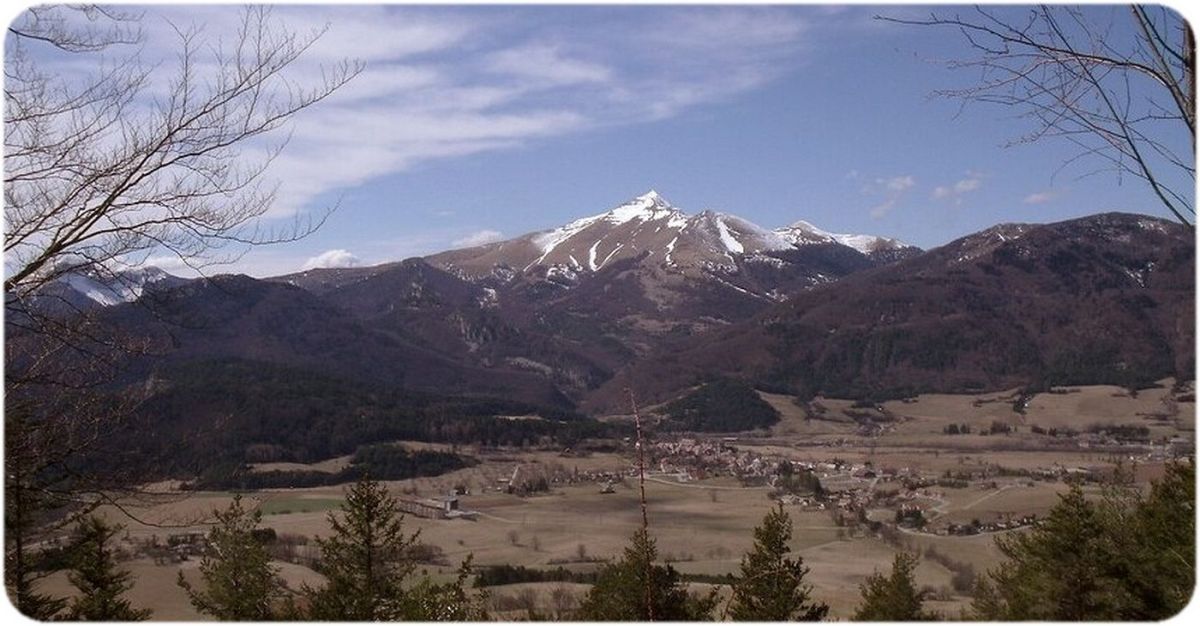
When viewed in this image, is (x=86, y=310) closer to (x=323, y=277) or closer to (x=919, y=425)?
(x=919, y=425)

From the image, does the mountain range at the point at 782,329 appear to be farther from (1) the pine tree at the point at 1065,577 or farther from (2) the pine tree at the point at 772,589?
(2) the pine tree at the point at 772,589

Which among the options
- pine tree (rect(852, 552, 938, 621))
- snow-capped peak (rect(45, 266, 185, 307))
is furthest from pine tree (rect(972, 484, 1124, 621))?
snow-capped peak (rect(45, 266, 185, 307))

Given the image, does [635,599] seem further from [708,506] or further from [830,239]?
[830,239]

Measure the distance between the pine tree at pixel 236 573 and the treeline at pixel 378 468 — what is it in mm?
8426

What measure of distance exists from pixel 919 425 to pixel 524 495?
3246 centimetres

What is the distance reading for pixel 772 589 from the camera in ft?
31.8

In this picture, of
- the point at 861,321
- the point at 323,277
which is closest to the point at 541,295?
the point at 323,277

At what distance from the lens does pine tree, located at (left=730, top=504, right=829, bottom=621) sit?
9180 mm

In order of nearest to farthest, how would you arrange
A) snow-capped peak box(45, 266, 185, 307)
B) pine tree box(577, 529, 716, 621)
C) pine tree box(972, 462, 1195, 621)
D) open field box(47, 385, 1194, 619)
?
snow-capped peak box(45, 266, 185, 307)
pine tree box(972, 462, 1195, 621)
pine tree box(577, 529, 716, 621)
open field box(47, 385, 1194, 619)

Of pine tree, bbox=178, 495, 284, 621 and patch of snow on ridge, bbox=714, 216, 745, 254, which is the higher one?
patch of snow on ridge, bbox=714, 216, 745, 254

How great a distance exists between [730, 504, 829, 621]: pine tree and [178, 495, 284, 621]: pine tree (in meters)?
4.97

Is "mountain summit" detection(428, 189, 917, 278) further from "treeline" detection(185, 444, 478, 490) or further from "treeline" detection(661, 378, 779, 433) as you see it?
"treeline" detection(185, 444, 478, 490)

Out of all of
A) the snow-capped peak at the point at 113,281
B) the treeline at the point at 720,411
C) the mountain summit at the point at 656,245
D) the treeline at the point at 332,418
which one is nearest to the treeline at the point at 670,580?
the snow-capped peak at the point at 113,281

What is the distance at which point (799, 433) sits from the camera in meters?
49.0
